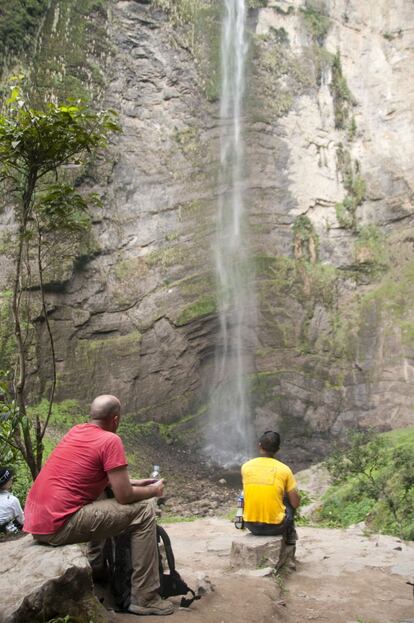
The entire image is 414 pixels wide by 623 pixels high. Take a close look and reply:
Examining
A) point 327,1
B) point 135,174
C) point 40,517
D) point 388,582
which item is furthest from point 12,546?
point 327,1

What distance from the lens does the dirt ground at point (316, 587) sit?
14.1 ft

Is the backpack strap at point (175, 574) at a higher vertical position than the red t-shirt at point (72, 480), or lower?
lower

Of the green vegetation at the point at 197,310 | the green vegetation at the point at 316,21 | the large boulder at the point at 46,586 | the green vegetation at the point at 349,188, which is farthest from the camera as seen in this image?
the green vegetation at the point at 316,21

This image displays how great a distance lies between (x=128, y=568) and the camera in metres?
4.01

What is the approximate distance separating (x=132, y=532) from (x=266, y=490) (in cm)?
190

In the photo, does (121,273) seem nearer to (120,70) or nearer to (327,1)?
(120,70)

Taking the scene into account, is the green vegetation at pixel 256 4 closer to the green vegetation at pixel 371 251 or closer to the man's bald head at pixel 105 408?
the green vegetation at pixel 371 251

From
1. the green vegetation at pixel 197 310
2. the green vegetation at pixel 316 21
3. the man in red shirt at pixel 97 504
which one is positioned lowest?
the man in red shirt at pixel 97 504

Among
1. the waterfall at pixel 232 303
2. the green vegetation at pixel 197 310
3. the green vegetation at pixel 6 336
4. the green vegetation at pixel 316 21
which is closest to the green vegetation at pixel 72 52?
the waterfall at pixel 232 303

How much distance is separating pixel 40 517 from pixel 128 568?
71 cm

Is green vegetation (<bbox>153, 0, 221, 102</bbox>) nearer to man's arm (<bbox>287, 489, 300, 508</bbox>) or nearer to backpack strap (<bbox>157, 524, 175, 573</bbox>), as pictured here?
man's arm (<bbox>287, 489, 300, 508</bbox>)

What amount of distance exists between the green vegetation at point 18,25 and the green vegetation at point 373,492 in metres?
17.1

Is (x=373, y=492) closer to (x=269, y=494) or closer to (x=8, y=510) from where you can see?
(x=269, y=494)

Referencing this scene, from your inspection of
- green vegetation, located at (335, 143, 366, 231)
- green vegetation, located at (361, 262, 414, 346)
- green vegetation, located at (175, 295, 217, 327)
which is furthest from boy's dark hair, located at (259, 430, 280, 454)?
green vegetation, located at (335, 143, 366, 231)
